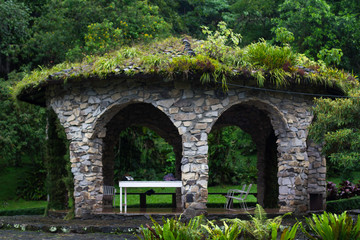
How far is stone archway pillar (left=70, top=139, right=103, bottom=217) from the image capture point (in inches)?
470

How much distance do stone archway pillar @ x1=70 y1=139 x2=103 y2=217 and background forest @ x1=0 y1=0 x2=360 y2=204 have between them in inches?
263

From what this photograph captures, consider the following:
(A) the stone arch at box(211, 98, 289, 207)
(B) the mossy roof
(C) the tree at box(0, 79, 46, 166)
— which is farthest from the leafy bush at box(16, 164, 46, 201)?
(B) the mossy roof

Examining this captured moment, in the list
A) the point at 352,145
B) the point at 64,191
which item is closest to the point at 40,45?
the point at 64,191

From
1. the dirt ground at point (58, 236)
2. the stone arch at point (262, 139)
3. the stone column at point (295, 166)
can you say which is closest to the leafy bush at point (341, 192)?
the stone arch at point (262, 139)

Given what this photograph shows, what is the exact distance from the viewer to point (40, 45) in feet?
71.4

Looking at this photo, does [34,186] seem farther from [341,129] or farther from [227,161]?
[341,129]

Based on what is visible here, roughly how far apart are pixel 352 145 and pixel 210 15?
76.5 ft

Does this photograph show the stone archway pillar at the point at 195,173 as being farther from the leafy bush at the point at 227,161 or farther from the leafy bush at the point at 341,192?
the leafy bush at the point at 227,161

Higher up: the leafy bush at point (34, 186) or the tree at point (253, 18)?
the tree at point (253, 18)

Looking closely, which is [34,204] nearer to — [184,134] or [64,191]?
[64,191]

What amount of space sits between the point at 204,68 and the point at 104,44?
32.2ft

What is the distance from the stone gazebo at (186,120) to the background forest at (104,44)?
6.40 meters

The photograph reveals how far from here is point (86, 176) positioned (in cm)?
1198

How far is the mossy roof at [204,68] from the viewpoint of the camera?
10.8 metres
